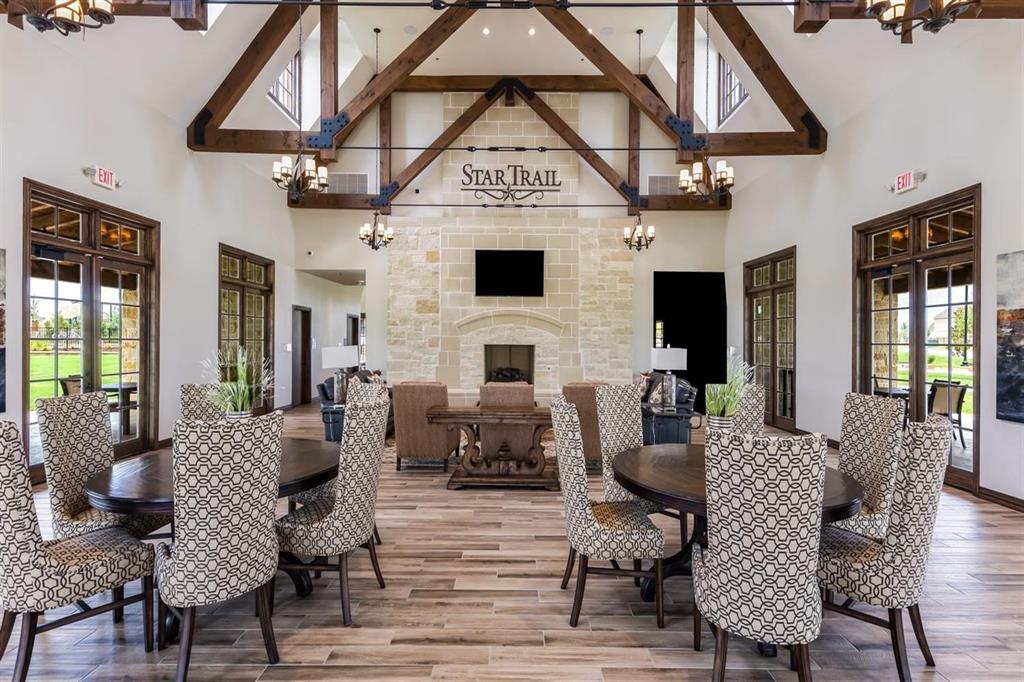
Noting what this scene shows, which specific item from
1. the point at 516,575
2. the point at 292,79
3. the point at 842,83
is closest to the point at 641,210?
the point at 842,83

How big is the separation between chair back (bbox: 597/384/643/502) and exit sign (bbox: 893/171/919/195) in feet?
A: 12.8

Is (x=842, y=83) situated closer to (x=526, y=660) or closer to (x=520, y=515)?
(x=520, y=515)

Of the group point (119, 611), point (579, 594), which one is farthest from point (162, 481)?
point (579, 594)

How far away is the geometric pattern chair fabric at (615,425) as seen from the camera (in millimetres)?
3199

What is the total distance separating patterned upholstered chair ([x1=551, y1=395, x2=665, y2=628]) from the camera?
244 cm

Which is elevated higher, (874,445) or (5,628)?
(874,445)

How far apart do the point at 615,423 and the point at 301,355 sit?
338 inches

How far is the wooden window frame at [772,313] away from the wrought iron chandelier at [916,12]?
4495mm

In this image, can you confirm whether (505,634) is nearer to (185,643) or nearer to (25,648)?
(185,643)

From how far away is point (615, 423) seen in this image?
3307mm

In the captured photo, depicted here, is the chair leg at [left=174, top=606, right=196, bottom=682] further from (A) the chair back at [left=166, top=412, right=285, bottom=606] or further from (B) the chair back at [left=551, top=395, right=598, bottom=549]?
(B) the chair back at [left=551, top=395, right=598, bottom=549]

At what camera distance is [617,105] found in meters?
9.46

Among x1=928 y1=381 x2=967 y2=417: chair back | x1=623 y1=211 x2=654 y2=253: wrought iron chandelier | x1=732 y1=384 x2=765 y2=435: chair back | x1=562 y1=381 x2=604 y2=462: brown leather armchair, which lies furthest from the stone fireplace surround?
x1=732 y1=384 x2=765 y2=435: chair back

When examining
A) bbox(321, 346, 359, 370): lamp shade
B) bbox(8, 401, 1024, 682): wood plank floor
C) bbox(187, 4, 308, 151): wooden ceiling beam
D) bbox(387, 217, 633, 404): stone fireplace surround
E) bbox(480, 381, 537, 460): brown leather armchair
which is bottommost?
bbox(8, 401, 1024, 682): wood plank floor
